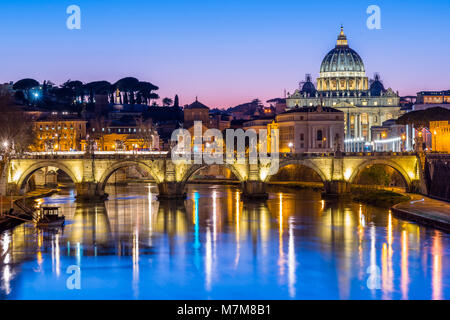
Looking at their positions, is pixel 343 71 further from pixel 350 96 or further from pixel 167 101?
pixel 167 101

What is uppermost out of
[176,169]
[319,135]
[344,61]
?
[344,61]

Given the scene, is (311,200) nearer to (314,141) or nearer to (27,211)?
(27,211)

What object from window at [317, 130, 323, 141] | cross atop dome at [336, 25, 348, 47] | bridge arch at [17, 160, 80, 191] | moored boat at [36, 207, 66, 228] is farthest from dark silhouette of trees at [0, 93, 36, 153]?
cross atop dome at [336, 25, 348, 47]

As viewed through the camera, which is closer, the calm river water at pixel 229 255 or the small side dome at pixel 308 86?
the calm river water at pixel 229 255

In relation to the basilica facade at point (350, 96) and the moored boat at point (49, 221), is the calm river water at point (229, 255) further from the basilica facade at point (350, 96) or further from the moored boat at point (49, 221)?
the basilica facade at point (350, 96)

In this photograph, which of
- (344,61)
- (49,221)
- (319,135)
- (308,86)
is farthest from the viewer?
(308,86)

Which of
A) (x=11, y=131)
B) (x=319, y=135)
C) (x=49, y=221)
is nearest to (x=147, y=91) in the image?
(x=319, y=135)

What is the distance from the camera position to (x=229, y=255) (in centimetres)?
3834

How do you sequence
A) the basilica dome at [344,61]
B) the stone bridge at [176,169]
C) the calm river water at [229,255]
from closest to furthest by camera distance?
the calm river water at [229,255]
the stone bridge at [176,169]
the basilica dome at [344,61]

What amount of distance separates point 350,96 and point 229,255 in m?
122

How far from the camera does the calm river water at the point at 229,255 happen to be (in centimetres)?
3105

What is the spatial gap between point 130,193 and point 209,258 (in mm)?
38366

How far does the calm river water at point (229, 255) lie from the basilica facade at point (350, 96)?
95173mm

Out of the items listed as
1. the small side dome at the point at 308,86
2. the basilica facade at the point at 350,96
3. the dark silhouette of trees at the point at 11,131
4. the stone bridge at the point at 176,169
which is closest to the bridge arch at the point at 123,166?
the stone bridge at the point at 176,169
